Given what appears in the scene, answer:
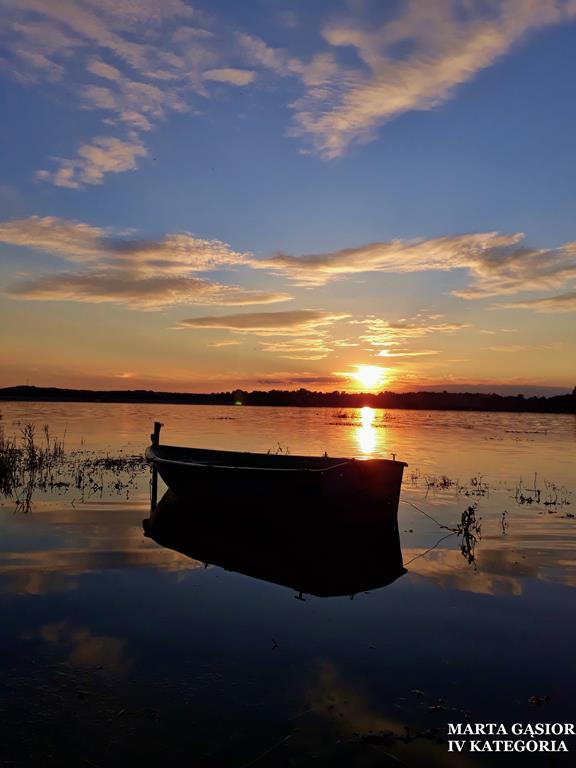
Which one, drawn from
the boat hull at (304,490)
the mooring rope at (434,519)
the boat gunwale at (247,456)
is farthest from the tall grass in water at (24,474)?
the mooring rope at (434,519)

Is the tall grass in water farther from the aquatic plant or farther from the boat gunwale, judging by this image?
the boat gunwale

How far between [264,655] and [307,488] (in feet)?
23.0

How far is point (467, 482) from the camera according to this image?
2623cm

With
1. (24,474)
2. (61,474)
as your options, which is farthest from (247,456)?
→ (24,474)

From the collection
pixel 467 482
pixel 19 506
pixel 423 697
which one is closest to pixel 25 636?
pixel 423 697

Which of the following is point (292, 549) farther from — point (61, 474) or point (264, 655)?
point (61, 474)

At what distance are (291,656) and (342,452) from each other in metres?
30.4

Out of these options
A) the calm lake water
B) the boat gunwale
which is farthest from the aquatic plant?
the calm lake water

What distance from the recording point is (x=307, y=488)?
14.8 m

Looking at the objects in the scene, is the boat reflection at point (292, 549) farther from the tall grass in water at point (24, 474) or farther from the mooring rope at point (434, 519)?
the tall grass in water at point (24, 474)

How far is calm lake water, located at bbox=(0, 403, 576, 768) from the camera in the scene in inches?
233

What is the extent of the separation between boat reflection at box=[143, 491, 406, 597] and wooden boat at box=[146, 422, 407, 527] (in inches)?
20.1

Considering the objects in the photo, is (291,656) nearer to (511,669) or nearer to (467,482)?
(511,669)

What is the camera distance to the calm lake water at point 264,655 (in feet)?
19.4
